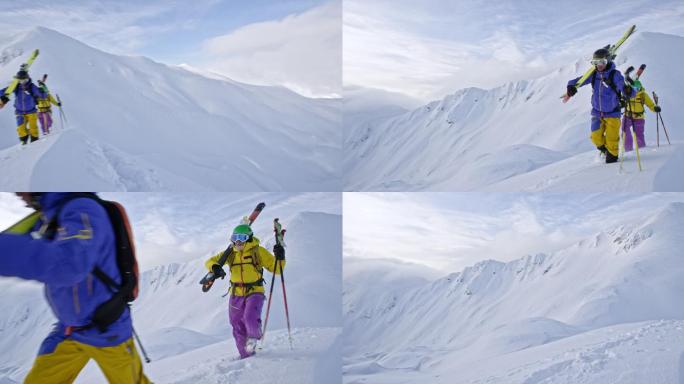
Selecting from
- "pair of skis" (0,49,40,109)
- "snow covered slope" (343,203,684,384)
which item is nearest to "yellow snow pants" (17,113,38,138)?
"pair of skis" (0,49,40,109)

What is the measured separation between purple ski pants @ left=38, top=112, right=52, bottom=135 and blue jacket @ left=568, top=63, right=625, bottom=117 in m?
3.77

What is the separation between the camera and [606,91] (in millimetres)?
3559

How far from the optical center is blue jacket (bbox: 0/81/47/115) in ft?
13.5

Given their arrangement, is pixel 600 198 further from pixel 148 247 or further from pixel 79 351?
pixel 79 351

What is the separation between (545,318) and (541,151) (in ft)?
4.75

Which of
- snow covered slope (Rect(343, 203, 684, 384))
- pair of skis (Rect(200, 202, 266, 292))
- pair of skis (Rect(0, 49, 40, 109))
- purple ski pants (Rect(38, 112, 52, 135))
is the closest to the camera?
pair of skis (Rect(200, 202, 266, 292))

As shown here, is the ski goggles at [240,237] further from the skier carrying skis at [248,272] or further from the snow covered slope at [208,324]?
the snow covered slope at [208,324]

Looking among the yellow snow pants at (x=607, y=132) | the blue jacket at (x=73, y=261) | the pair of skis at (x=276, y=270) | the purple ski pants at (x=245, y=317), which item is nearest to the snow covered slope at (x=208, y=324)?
the pair of skis at (x=276, y=270)

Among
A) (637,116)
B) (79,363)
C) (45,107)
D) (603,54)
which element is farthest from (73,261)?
(637,116)

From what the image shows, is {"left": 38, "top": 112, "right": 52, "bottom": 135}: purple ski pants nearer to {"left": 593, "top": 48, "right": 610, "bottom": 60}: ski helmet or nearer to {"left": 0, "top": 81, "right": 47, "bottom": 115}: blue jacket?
{"left": 0, "top": 81, "right": 47, "bottom": 115}: blue jacket

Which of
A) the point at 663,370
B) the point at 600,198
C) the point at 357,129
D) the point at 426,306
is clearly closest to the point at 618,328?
the point at 663,370

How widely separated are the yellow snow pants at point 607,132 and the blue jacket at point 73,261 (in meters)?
3.05

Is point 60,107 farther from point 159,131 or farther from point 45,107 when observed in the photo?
point 159,131

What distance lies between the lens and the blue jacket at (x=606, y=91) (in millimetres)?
3529
